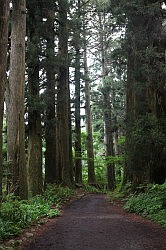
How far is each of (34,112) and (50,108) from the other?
8.09 ft

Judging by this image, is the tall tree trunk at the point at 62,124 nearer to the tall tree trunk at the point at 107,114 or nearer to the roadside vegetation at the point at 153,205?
the roadside vegetation at the point at 153,205

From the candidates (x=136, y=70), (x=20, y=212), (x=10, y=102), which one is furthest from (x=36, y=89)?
(x=20, y=212)

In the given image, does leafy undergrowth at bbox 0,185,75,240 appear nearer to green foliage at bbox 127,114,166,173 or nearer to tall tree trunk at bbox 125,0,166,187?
green foliage at bbox 127,114,166,173

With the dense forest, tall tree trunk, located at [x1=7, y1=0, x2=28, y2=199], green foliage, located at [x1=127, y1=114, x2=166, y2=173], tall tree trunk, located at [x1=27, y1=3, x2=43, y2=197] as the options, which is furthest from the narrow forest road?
tall tree trunk, located at [x1=27, y1=3, x2=43, y2=197]

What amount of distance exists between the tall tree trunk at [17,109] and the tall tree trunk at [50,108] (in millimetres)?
3718

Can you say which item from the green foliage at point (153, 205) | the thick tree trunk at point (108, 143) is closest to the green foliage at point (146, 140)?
the green foliage at point (153, 205)

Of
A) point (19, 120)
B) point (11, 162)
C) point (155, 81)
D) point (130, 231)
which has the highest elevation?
point (155, 81)

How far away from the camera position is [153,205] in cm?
1009

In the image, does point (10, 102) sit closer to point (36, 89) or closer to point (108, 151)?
point (36, 89)

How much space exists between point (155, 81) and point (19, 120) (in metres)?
5.16

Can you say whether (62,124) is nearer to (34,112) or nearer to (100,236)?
(34,112)

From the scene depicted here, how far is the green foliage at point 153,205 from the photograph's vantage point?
30.1 feet

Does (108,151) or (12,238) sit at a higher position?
(108,151)

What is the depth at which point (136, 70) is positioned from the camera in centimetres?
1280
